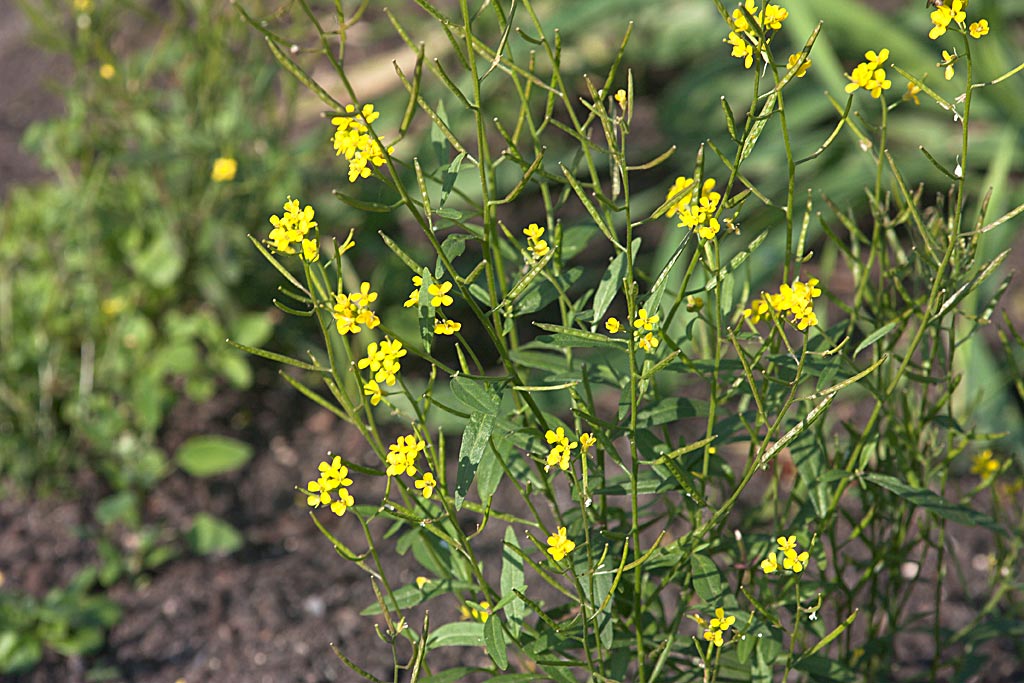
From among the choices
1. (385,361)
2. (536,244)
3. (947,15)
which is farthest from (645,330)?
(947,15)

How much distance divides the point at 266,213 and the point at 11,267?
0.54m

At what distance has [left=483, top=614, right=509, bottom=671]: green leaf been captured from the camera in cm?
108

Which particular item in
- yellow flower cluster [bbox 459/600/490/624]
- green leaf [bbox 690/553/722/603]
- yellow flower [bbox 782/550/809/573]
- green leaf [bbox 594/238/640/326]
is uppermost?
green leaf [bbox 594/238/640/326]

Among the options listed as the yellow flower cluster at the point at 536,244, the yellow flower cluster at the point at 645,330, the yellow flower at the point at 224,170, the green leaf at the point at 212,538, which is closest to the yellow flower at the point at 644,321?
the yellow flower cluster at the point at 645,330

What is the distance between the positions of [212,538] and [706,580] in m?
1.26

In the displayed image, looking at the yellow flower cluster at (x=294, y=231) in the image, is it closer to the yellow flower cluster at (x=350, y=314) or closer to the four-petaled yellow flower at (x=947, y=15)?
the yellow flower cluster at (x=350, y=314)

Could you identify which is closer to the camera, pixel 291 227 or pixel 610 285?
pixel 291 227

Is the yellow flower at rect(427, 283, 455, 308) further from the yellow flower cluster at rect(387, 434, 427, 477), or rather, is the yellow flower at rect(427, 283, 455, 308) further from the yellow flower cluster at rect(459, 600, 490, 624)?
the yellow flower cluster at rect(459, 600, 490, 624)

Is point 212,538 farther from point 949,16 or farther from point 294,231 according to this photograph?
point 949,16

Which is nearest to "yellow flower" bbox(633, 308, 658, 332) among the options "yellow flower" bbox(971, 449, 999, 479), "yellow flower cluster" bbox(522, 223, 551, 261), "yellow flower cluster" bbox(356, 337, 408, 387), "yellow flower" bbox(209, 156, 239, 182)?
"yellow flower cluster" bbox(522, 223, 551, 261)

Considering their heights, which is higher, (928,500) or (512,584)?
(928,500)

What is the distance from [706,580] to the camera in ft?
3.84

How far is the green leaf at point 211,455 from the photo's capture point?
2246mm

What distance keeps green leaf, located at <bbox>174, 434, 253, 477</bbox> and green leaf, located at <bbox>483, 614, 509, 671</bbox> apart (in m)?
1.25
